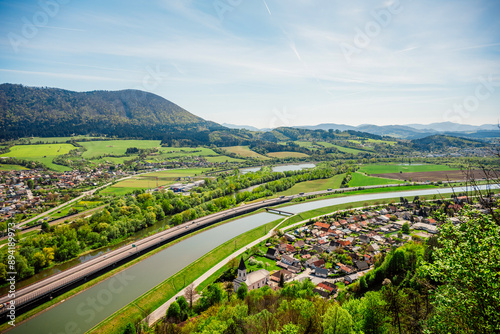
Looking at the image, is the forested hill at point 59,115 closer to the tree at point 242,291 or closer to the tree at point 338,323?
the tree at point 242,291

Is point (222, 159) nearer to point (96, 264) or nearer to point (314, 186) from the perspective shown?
point (314, 186)

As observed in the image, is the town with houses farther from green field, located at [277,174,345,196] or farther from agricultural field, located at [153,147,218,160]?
agricultural field, located at [153,147,218,160]

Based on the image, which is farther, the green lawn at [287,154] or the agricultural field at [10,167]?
the green lawn at [287,154]

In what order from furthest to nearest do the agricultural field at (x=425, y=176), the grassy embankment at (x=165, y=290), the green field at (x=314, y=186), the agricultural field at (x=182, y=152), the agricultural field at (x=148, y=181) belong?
1. the agricultural field at (x=182, y=152)
2. the agricultural field at (x=425, y=176)
3. the green field at (x=314, y=186)
4. the agricultural field at (x=148, y=181)
5. the grassy embankment at (x=165, y=290)

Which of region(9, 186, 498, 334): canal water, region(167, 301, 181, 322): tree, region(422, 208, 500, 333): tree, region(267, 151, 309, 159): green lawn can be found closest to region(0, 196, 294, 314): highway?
region(9, 186, 498, 334): canal water

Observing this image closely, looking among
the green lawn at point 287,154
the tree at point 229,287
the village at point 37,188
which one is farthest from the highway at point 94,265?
the green lawn at point 287,154

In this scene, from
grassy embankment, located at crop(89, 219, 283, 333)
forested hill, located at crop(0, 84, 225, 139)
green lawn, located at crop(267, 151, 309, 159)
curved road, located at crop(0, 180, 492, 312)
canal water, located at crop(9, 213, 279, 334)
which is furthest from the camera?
green lawn, located at crop(267, 151, 309, 159)

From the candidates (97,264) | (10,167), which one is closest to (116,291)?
(97,264)

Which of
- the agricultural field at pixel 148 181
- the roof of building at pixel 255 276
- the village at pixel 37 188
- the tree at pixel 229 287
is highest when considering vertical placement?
the village at pixel 37 188
